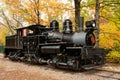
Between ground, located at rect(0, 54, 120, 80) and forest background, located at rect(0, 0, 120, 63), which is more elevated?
forest background, located at rect(0, 0, 120, 63)

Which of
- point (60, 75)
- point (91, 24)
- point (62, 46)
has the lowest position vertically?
point (60, 75)

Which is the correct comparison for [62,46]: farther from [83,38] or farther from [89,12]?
[89,12]

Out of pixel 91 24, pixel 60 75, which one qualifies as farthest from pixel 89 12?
pixel 60 75

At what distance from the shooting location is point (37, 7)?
23.5 meters

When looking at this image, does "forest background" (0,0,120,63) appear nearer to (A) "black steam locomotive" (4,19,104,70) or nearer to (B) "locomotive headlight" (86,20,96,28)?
(A) "black steam locomotive" (4,19,104,70)

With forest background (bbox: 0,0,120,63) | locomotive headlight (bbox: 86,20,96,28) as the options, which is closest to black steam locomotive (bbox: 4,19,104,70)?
locomotive headlight (bbox: 86,20,96,28)

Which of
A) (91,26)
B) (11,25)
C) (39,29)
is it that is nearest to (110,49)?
(91,26)

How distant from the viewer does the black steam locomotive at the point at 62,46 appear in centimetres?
1074

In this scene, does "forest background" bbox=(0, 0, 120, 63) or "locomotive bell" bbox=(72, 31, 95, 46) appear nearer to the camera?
"locomotive bell" bbox=(72, 31, 95, 46)

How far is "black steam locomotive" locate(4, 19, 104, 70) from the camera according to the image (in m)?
Result: 10.7

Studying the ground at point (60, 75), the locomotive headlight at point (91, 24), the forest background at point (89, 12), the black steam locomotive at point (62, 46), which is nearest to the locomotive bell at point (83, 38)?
the black steam locomotive at point (62, 46)

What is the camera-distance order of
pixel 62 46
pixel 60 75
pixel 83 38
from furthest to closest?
pixel 62 46 < pixel 83 38 < pixel 60 75

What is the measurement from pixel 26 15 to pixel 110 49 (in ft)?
46.4

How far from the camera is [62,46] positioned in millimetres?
11492
